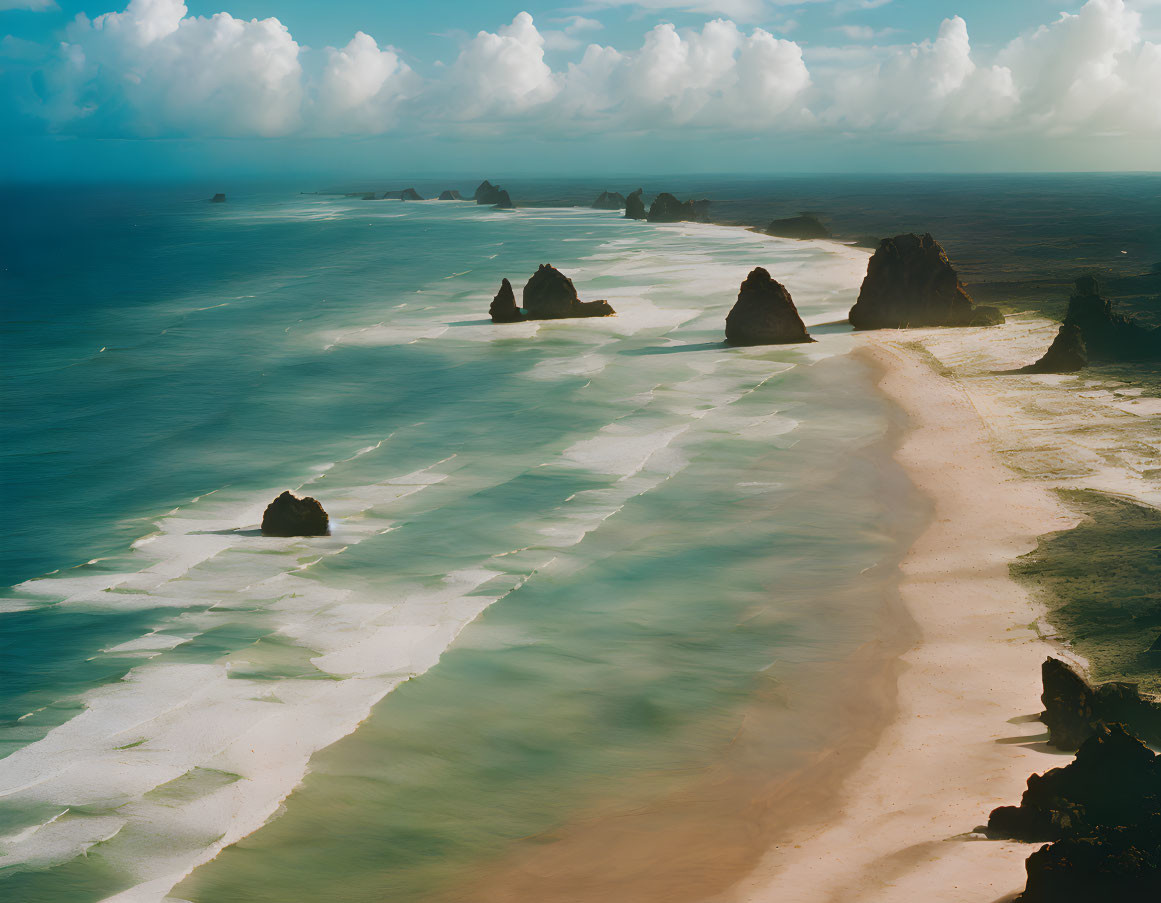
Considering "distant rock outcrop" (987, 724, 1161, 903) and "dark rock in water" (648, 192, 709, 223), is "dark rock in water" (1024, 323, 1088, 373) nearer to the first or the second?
"distant rock outcrop" (987, 724, 1161, 903)

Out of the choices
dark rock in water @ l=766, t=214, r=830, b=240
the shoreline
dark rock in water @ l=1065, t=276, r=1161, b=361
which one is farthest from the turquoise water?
dark rock in water @ l=766, t=214, r=830, b=240

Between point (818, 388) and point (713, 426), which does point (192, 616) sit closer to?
point (713, 426)

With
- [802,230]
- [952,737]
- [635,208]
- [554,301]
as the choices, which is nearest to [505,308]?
[554,301]

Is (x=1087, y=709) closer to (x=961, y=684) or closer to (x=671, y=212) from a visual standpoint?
(x=961, y=684)

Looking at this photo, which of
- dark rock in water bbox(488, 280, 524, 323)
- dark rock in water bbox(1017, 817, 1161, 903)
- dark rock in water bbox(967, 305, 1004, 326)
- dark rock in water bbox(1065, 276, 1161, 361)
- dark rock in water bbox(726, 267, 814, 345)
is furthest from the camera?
dark rock in water bbox(488, 280, 524, 323)

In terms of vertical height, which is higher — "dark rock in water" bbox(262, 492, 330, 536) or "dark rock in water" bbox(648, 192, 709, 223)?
"dark rock in water" bbox(648, 192, 709, 223)

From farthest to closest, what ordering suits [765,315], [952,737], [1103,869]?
[765,315] → [952,737] → [1103,869]

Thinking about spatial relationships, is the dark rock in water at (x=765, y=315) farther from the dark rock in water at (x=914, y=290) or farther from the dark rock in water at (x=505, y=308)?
the dark rock in water at (x=505, y=308)
